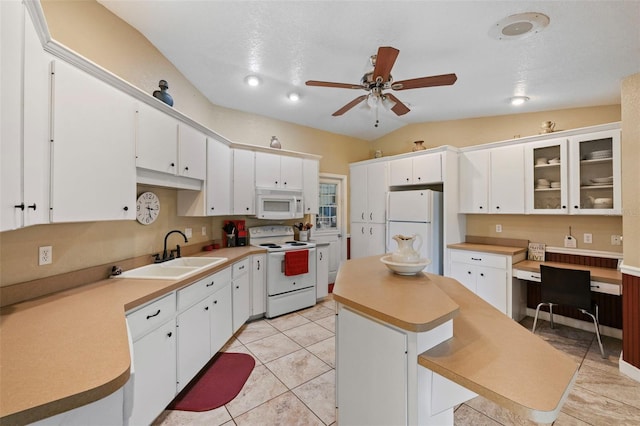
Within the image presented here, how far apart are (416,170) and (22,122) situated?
4283mm

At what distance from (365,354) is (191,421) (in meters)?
1.44

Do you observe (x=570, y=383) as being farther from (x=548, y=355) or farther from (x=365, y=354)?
(x=365, y=354)

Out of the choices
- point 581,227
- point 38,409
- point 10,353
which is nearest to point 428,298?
point 38,409

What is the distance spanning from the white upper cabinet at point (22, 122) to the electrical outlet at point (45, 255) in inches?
15.1

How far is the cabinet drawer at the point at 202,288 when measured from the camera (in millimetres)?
2045

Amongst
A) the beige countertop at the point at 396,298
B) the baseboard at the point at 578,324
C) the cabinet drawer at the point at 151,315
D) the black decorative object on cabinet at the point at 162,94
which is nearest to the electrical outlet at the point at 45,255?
the cabinet drawer at the point at 151,315

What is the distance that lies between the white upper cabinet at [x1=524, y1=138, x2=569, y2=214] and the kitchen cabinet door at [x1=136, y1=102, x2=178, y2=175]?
167 inches

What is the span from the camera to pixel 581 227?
3264 millimetres

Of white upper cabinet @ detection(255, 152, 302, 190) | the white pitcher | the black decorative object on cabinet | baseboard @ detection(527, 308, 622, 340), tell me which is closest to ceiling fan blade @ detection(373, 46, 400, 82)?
the white pitcher

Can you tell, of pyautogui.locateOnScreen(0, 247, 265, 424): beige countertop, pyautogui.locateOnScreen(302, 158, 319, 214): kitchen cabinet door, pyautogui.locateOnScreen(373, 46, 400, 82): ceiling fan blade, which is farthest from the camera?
pyautogui.locateOnScreen(302, 158, 319, 214): kitchen cabinet door

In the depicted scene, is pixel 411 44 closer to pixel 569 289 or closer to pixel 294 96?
pixel 294 96

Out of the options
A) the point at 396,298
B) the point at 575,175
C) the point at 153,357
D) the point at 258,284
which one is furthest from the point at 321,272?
the point at 575,175

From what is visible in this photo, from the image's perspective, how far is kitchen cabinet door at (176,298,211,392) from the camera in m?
2.01

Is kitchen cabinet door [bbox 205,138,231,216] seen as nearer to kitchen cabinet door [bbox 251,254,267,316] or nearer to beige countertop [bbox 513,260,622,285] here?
kitchen cabinet door [bbox 251,254,267,316]
